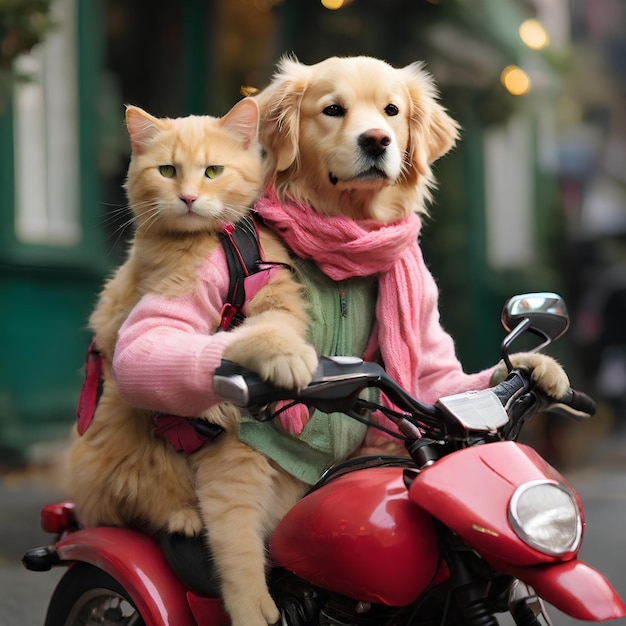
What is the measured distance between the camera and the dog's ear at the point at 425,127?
7.63 ft

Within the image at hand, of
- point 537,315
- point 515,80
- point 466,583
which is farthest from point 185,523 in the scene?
point 515,80

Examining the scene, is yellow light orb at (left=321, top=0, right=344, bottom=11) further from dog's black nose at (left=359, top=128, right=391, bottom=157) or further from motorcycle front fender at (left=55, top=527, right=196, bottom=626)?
motorcycle front fender at (left=55, top=527, right=196, bottom=626)

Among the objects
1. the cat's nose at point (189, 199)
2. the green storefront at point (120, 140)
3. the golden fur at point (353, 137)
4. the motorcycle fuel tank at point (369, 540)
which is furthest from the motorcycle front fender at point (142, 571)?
the green storefront at point (120, 140)

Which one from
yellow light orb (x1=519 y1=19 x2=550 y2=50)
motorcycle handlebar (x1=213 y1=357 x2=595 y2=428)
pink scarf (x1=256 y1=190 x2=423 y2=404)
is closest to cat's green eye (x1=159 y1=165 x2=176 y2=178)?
pink scarf (x1=256 y1=190 x2=423 y2=404)

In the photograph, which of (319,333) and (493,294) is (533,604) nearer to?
(319,333)

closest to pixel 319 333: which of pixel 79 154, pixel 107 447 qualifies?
pixel 107 447

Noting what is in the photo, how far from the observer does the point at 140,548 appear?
2154mm

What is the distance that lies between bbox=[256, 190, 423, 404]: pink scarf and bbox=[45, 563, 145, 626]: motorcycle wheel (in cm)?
88

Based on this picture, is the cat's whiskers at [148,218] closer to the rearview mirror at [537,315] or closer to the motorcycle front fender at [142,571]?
the motorcycle front fender at [142,571]

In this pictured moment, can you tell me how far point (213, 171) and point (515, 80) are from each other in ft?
18.1

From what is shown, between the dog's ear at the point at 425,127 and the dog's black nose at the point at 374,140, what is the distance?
23 cm

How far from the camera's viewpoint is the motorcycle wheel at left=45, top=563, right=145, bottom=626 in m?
2.31

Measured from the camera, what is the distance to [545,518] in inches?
62.0

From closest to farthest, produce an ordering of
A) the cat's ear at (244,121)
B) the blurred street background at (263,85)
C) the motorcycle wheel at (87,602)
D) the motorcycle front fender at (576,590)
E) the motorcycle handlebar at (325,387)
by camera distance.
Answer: the motorcycle front fender at (576,590) < the motorcycle handlebar at (325,387) < the cat's ear at (244,121) < the motorcycle wheel at (87,602) < the blurred street background at (263,85)
